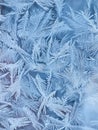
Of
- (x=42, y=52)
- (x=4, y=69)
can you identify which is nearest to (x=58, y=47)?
(x=42, y=52)

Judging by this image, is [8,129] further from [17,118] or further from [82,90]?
[82,90]

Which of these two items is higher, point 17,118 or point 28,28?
point 28,28

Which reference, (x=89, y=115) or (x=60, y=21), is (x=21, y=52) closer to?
(x=60, y=21)

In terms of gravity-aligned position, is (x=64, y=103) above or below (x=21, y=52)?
below

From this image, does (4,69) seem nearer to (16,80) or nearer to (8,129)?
(16,80)

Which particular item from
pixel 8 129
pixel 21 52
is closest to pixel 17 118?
pixel 8 129

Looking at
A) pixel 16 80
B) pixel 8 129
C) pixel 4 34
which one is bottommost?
pixel 8 129
